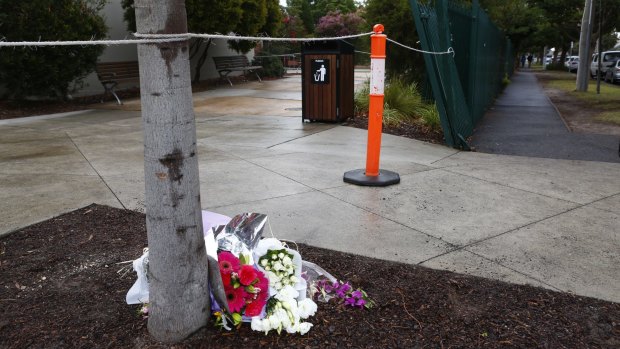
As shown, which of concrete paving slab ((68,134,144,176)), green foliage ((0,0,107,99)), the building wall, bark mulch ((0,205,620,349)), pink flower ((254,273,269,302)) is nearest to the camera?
bark mulch ((0,205,620,349))

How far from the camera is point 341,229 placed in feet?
13.4

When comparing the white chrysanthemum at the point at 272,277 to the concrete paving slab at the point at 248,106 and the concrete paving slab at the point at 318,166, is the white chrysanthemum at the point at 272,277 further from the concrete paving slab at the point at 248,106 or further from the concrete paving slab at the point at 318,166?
A: the concrete paving slab at the point at 248,106

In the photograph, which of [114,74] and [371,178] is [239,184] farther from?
[114,74]

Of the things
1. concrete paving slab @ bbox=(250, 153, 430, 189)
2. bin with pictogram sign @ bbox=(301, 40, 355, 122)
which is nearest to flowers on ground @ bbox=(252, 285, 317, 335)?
concrete paving slab @ bbox=(250, 153, 430, 189)

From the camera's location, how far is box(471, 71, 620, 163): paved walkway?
7648mm

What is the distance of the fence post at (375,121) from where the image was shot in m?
5.18

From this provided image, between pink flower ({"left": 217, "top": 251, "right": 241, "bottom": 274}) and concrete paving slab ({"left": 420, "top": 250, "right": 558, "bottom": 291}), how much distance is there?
4.44 ft

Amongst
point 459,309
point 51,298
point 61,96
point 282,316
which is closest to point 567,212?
point 459,309

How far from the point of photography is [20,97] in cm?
1138

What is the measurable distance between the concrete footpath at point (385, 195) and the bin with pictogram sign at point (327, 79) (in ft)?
2.52

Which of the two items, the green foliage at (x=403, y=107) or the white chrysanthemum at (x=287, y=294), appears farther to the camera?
the green foliage at (x=403, y=107)

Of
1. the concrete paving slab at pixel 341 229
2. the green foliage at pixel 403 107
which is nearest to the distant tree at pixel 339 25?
the green foliage at pixel 403 107

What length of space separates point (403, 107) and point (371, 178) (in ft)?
16.5

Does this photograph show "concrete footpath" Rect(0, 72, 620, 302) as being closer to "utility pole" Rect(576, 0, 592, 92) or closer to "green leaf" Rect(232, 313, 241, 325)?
"green leaf" Rect(232, 313, 241, 325)
